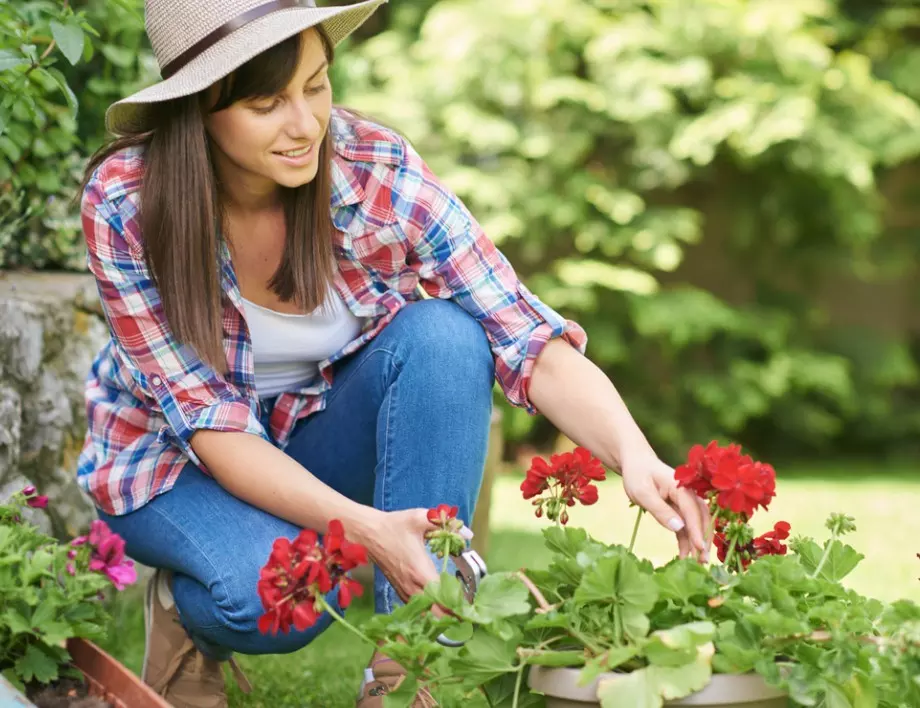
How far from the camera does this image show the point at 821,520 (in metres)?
4.22

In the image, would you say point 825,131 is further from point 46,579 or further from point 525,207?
point 46,579

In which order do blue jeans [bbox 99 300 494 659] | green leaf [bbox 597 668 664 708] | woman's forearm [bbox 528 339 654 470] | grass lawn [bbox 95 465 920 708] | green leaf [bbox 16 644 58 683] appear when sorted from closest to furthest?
green leaf [bbox 597 668 664 708] < green leaf [bbox 16 644 58 683] < woman's forearm [bbox 528 339 654 470] < blue jeans [bbox 99 300 494 659] < grass lawn [bbox 95 465 920 708]

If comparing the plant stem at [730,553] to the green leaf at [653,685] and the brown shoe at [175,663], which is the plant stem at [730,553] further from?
the brown shoe at [175,663]

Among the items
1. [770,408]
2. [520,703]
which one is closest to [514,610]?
[520,703]

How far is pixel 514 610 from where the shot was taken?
48.0 inches

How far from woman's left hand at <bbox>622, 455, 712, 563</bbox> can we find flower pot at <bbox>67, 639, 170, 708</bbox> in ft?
2.01

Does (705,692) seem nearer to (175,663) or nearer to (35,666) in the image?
(35,666)

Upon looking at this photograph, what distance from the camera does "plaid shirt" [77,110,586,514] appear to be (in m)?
1.80

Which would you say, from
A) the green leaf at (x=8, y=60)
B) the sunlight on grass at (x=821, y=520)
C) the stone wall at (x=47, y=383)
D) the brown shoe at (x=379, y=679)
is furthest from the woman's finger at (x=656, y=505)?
the sunlight on grass at (x=821, y=520)

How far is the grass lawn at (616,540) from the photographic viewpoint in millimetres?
2217

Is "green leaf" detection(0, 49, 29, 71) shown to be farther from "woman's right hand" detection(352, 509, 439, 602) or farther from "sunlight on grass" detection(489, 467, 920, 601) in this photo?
"sunlight on grass" detection(489, 467, 920, 601)

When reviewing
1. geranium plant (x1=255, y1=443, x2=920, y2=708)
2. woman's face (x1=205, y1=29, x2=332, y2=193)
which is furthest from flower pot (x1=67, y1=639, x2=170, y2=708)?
woman's face (x1=205, y1=29, x2=332, y2=193)

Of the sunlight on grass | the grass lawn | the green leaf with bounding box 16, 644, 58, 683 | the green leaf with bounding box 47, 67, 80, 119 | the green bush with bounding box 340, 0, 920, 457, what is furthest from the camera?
the green bush with bounding box 340, 0, 920, 457

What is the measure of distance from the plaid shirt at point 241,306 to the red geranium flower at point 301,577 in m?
0.57
